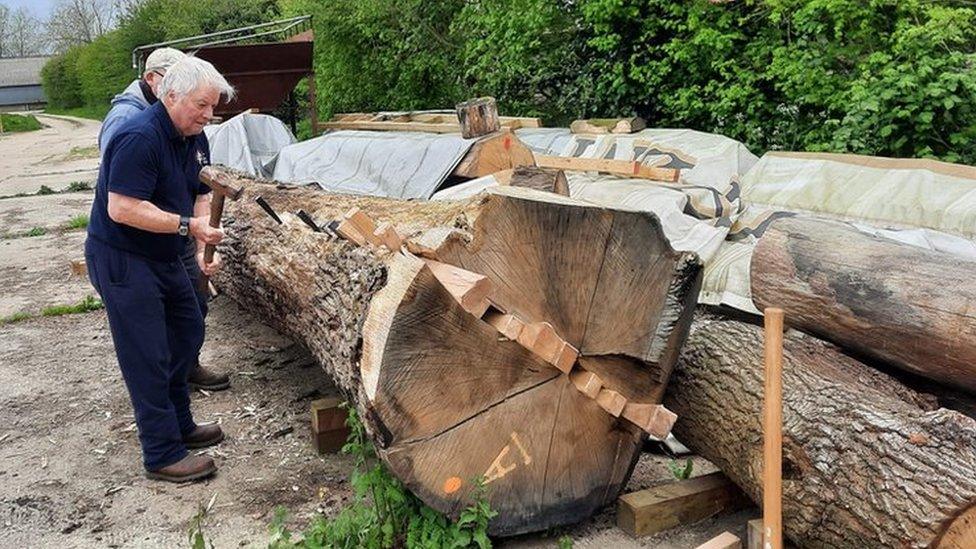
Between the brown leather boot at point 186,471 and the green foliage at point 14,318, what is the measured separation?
10.4 feet

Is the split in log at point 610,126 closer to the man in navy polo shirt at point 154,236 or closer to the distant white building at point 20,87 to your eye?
the man in navy polo shirt at point 154,236

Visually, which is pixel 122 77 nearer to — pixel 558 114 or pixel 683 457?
pixel 558 114

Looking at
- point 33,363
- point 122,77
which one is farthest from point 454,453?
point 122,77

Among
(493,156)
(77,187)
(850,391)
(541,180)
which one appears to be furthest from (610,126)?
(77,187)

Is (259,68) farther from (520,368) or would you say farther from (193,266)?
(520,368)

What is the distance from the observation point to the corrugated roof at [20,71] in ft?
250

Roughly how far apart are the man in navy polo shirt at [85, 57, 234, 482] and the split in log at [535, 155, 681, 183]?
127 inches

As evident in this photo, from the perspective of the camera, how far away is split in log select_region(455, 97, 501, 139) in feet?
22.0

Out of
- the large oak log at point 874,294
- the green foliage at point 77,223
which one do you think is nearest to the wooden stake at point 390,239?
the large oak log at point 874,294

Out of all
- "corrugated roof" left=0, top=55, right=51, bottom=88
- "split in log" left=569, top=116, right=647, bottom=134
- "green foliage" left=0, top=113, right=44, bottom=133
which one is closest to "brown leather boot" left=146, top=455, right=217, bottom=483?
"split in log" left=569, top=116, right=647, bottom=134

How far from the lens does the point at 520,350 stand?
2.76 m

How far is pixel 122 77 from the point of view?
29594 millimetres

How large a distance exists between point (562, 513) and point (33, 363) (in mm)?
3780

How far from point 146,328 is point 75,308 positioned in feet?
10.7
